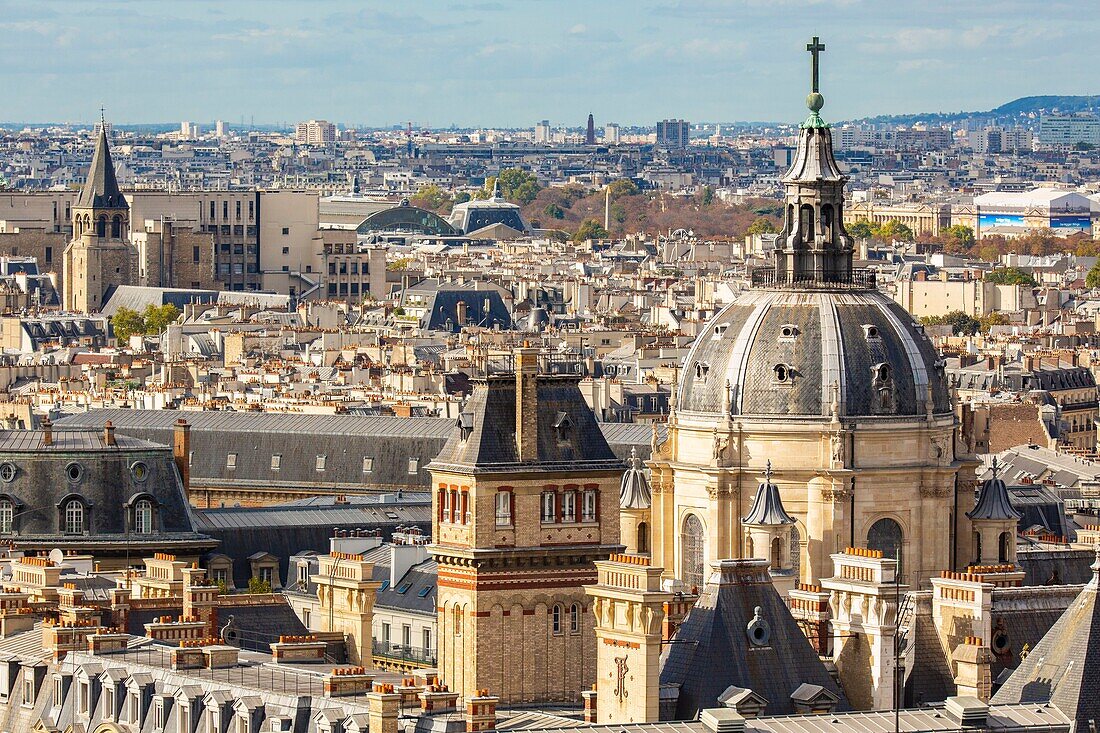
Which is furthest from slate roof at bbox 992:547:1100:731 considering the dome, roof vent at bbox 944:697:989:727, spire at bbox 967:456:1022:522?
the dome

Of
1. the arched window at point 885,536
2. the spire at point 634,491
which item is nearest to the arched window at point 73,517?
the spire at point 634,491

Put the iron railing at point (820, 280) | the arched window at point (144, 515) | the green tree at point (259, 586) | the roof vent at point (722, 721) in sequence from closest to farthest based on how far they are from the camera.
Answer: the roof vent at point (722, 721)
the iron railing at point (820, 280)
the green tree at point (259, 586)
the arched window at point (144, 515)

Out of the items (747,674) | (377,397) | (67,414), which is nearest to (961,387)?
(377,397)

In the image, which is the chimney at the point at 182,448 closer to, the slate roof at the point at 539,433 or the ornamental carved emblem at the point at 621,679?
the slate roof at the point at 539,433

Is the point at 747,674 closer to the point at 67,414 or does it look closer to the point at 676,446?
the point at 676,446

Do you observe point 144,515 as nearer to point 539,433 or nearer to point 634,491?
point 634,491

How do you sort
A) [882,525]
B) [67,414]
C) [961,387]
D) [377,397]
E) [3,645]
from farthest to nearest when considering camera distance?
[961,387], [377,397], [67,414], [882,525], [3,645]
